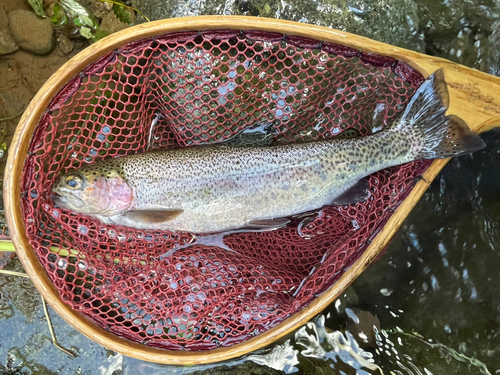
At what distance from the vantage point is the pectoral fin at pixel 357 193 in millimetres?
2461

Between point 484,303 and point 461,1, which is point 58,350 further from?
point 461,1

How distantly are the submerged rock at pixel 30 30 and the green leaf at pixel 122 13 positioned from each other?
592 mm

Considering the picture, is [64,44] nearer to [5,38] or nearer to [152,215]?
[5,38]

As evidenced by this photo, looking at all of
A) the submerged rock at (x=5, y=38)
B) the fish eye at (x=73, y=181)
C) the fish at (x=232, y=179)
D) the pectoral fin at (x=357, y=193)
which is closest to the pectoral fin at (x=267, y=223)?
the fish at (x=232, y=179)

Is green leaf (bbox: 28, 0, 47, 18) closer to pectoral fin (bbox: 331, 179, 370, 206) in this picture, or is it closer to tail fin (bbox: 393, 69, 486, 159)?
pectoral fin (bbox: 331, 179, 370, 206)

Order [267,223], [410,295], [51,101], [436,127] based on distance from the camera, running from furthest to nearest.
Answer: [410,295] < [267,223] < [436,127] < [51,101]

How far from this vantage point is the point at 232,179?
2430mm

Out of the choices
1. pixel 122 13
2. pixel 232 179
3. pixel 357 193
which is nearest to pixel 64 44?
pixel 122 13

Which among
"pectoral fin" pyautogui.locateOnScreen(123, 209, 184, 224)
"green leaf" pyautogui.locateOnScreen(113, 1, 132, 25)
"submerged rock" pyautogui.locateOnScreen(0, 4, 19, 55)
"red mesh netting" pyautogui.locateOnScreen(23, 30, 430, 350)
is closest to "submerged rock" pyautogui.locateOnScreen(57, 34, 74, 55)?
"submerged rock" pyautogui.locateOnScreen(0, 4, 19, 55)

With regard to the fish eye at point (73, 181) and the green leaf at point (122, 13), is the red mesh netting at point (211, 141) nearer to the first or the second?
the fish eye at point (73, 181)

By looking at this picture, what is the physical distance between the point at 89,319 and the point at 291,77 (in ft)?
6.96

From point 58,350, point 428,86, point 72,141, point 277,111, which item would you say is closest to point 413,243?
point 428,86

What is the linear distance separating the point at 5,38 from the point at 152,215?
2226 mm

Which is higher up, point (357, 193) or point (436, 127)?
point (436, 127)
